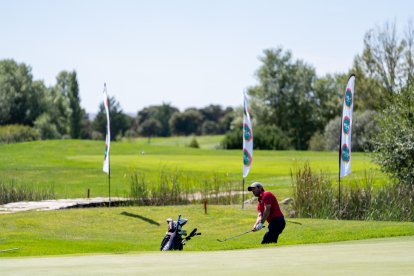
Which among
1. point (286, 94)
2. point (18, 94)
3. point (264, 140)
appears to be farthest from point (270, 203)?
point (286, 94)

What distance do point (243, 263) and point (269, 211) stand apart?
222 inches

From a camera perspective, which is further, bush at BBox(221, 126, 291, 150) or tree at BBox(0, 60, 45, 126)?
tree at BBox(0, 60, 45, 126)

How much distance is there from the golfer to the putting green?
3.30m

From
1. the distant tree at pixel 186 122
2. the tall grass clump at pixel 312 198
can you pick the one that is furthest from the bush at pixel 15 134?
the distant tree at pixel 186 122

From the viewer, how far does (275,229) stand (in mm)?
17547

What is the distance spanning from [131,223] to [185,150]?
1323 inches

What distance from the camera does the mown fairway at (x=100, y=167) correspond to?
3550 cm

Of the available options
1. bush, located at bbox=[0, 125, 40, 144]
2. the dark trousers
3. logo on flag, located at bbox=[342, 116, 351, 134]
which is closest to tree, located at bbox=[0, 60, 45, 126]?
bush, located at bbox=[0, 125, 40, 144]

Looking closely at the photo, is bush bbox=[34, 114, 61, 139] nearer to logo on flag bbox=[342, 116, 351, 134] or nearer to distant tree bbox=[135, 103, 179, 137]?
logo on flag bbox=[342, 116, 351, 134]

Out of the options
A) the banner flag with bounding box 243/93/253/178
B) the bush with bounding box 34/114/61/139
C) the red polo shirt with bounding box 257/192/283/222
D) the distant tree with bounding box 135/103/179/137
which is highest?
the distant tree with bounding box 135/103/179/137

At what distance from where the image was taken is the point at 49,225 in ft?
75.8

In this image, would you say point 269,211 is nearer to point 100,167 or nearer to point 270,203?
point 270,203

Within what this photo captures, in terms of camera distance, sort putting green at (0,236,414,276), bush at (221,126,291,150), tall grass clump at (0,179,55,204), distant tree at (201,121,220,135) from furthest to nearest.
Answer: distant tree at (201,121,220,135) < bush at (221,126,291,150) < tall grass clump at (0,179,55,204) < putting green at (0,236,414,276)

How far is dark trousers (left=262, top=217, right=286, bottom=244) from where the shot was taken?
17.5 metres
